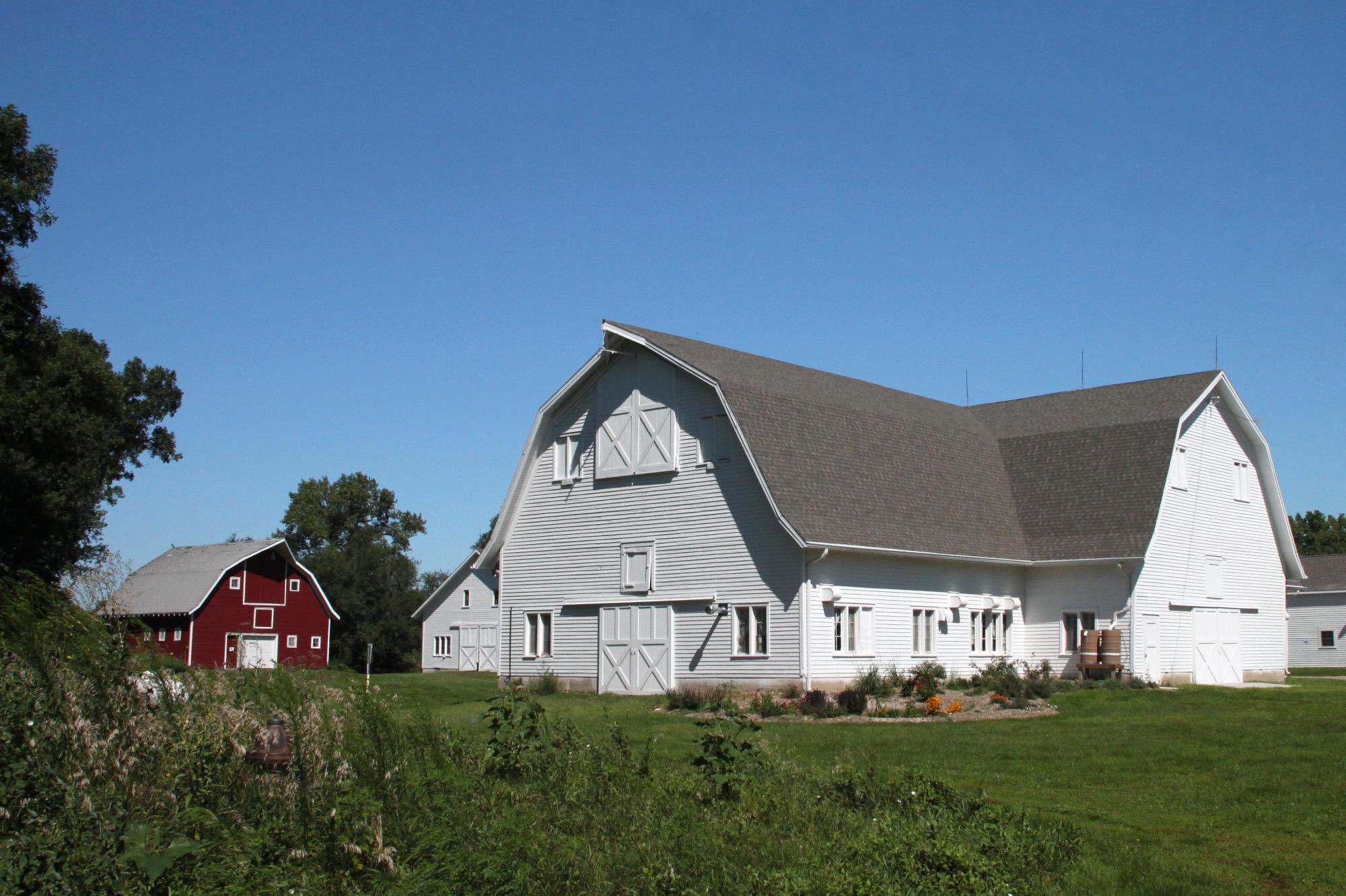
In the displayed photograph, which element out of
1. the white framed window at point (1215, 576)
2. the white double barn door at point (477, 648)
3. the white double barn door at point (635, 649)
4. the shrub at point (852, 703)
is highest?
the white framed window at point (1215, 576)

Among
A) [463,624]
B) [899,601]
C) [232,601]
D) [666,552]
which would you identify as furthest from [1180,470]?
[232,601]

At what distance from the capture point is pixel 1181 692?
26.2 m

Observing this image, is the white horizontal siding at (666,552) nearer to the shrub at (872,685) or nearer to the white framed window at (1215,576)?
the shrub at (872,685)

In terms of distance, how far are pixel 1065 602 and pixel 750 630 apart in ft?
30.8

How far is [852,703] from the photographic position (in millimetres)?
22859

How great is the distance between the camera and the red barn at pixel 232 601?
2099 inches

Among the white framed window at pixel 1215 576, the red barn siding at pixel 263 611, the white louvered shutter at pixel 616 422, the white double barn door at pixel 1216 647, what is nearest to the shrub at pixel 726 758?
the white louvered shutter at pixel 616 422

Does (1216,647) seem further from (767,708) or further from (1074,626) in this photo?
(767,708)

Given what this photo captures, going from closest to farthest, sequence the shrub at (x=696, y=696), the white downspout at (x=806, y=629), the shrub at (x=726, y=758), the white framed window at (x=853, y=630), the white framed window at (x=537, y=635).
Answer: the shrub at (x=726, y=758) → the shrub at (x=696, y=696) → the white downspout at (x=806, y=629) → the white framed window at (x=853, y=630) → the white framed window at (x=537, y=635)

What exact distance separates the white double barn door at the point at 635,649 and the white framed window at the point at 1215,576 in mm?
15180

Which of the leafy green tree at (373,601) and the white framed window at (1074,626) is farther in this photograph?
the leafy green tree at (373,601)

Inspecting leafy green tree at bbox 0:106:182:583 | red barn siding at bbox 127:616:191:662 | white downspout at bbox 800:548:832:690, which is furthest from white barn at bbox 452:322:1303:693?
red barn siding at bbox 127:616:191:662

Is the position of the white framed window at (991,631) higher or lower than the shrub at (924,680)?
higher

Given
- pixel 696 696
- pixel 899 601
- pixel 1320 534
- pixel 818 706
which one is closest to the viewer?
pixel 818 706
